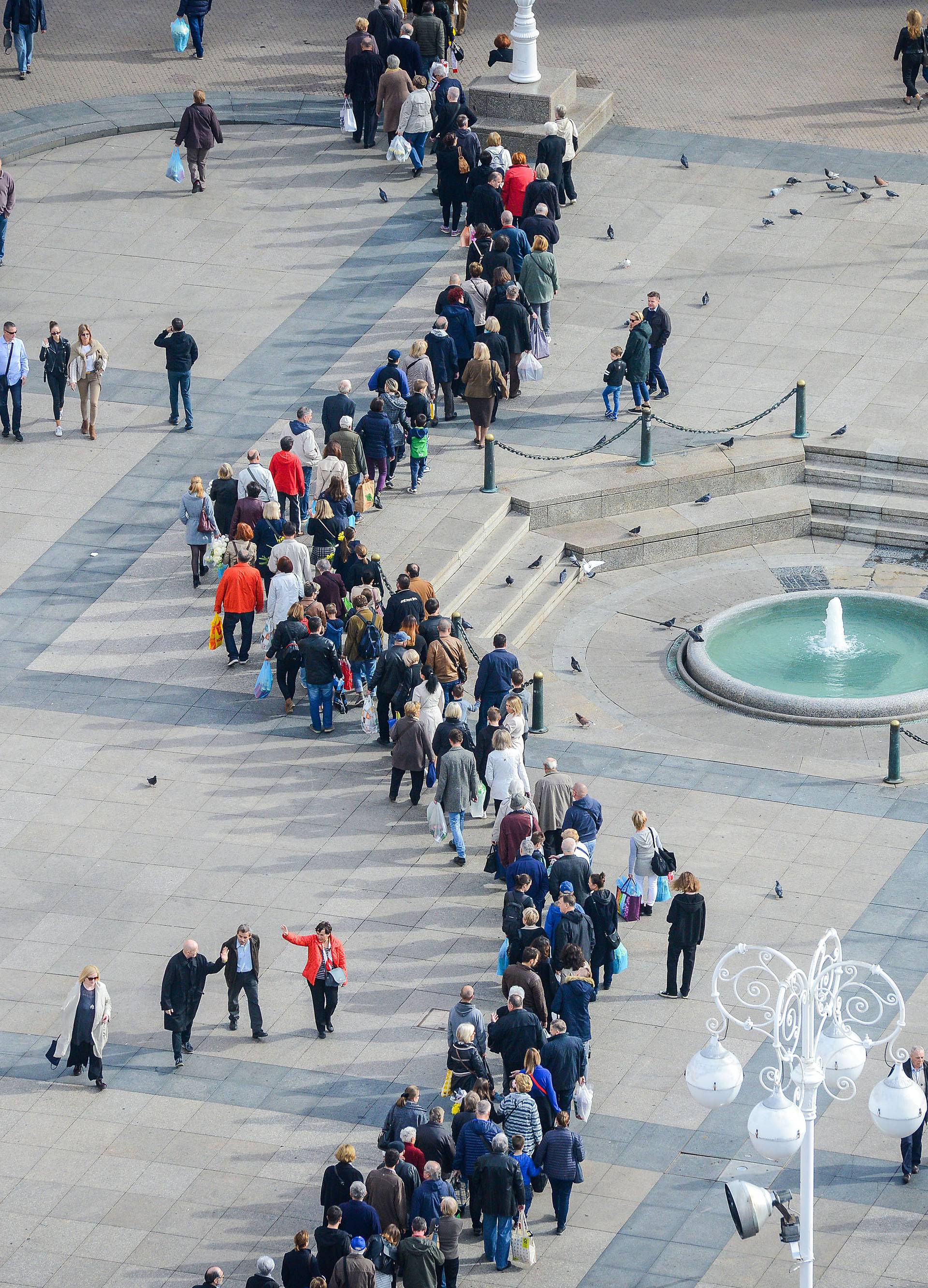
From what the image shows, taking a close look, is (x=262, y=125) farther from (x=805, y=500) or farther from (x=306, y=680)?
(x=306, y=680)

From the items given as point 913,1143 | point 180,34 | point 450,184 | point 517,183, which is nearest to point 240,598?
point 913,1143

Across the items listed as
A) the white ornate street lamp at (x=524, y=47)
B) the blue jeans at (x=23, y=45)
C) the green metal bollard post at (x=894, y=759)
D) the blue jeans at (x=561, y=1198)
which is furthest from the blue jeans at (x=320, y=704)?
the blue jeans at (x=23, y=45)

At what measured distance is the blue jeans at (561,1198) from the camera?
20.9m

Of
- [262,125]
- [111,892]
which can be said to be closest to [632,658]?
[111,892]

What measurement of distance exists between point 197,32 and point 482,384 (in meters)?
12.8

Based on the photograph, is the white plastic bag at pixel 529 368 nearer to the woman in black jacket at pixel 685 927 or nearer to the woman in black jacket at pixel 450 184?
the woman in black jacket at pixel 450 184

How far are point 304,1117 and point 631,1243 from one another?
10.0 ft

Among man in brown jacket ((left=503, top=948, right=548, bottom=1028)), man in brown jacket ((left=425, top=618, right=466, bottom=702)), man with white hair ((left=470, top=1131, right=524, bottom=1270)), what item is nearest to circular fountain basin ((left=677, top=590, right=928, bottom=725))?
man in brown jacket ((left=425, top=618, right=466, bottom=702))

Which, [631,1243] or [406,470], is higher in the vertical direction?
[406,470]

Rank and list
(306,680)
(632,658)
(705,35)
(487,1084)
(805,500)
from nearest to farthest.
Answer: (487,1084) < (306,680) < (632,658) < (805,500) < (705,35)

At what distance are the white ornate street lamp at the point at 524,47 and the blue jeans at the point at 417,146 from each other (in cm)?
158

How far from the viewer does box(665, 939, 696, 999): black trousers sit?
23.5 m

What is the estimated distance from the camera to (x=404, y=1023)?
23.5 metres

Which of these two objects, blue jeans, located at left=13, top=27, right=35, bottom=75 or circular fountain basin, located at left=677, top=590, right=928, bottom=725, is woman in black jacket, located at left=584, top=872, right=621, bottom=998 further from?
blue jeans, located at left=13, top=27, right=35, bottom=75
